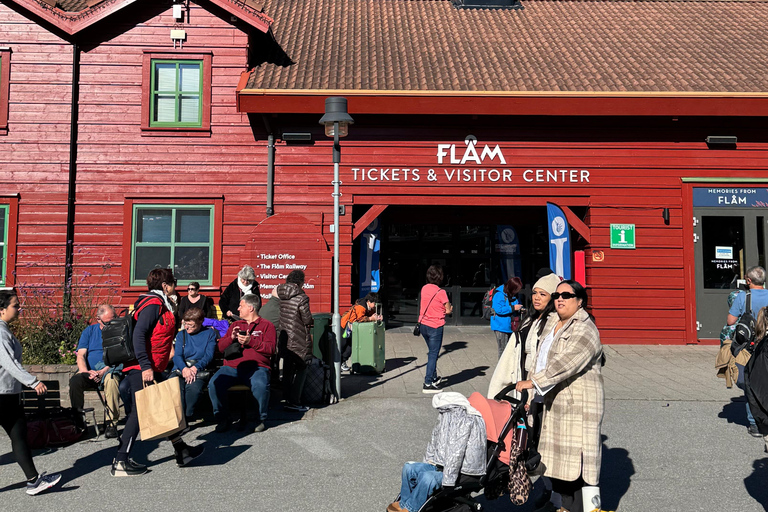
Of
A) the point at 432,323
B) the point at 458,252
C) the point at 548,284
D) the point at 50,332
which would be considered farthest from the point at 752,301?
the point at 50,332

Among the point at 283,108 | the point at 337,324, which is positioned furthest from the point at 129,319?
the point at 283,108

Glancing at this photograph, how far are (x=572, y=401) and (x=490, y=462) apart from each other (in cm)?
69

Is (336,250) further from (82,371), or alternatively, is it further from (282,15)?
(282,15)

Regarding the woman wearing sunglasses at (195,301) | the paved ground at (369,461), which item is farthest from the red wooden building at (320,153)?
the paved ground at (369,461)

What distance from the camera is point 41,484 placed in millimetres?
5059

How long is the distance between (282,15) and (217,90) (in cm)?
416

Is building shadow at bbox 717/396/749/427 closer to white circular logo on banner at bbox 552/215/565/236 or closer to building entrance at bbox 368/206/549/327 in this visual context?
white circular logo on banner at bbox 552/215/565/236

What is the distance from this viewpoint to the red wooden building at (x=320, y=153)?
12.4 metres

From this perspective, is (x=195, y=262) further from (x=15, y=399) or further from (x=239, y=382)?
(x=15, y=399)

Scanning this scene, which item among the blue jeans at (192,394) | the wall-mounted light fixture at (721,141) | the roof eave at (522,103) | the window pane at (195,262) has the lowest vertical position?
the blue jeans at (192,394)

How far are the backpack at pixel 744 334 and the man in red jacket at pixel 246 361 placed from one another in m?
5.19

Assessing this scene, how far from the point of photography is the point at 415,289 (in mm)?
15297

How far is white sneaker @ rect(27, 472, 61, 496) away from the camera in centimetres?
502

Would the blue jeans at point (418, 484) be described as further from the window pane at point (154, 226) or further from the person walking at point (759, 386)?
the window pane at point (154, 226)
